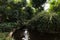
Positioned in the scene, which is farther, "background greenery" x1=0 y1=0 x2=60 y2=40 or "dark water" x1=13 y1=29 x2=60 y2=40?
"background greenery" x1=0 y1=0 x2=60 y2=40

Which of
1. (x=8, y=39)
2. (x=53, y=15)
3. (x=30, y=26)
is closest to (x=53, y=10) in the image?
(x=53, y=15)

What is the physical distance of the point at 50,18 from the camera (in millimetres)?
10453

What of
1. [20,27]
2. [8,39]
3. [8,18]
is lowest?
[8,39]

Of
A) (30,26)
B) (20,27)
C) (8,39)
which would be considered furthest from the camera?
(20,27)

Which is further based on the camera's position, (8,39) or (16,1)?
(16,1)

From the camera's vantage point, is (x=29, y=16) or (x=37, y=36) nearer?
(x=37, y=36)

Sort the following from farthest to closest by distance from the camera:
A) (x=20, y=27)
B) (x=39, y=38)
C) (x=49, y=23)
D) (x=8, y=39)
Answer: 1. (x=20, y=27)
2. (x=49, y=23)
3. (x=39, y=38)
4. (x=8, y=39)

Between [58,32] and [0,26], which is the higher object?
[0,26]

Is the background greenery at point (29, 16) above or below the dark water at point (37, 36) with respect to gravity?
above

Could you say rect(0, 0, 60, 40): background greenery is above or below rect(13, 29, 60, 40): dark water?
above

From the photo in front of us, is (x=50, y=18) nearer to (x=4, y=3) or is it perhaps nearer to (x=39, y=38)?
(x=39, y=38)

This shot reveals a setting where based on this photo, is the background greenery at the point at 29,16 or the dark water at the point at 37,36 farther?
the background greenery at the point at 29,16

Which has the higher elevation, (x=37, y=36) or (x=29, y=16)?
(x=29, y=16)

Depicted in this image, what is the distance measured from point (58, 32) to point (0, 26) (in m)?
3.85
